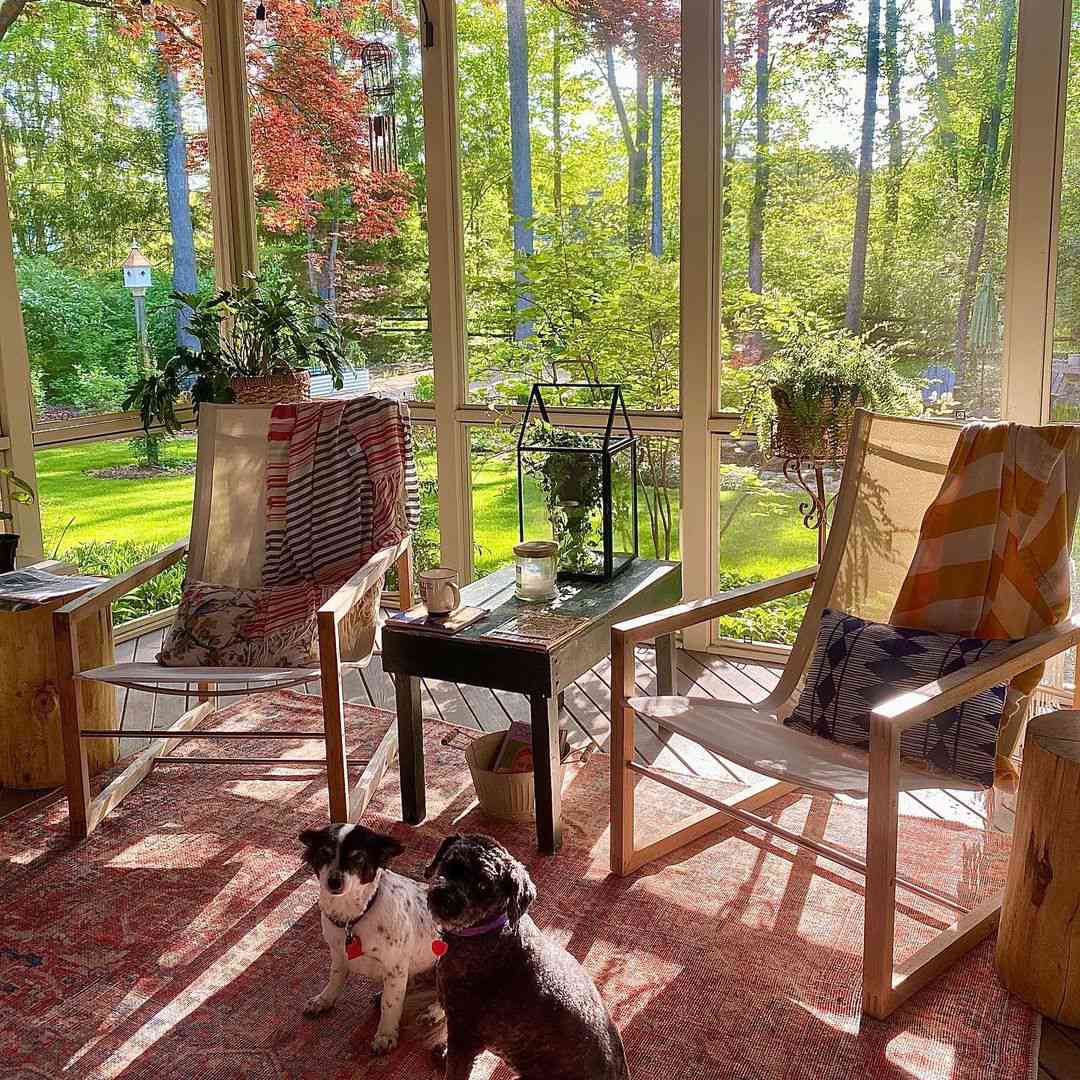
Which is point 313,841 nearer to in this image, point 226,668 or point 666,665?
point 226,668

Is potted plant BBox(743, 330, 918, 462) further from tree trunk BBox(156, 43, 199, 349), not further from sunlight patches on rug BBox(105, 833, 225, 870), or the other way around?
tree trunk BBox(156, 43, 199, 349)

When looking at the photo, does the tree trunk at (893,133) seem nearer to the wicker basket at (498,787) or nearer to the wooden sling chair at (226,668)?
the wooden sling chair at (226,668)

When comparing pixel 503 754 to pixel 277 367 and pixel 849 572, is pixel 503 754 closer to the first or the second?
pixel 849 572

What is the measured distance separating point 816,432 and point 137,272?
2767 mm

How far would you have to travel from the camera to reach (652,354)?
4383 mm

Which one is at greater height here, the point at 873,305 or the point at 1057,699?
the point at 873,305

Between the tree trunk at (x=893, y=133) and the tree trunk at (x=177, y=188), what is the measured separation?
9.03 ft

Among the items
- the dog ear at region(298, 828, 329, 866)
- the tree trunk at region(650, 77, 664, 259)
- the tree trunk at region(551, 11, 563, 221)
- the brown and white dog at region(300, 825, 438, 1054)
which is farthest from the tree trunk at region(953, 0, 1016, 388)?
the dog ear at region(298, 828, 329, 866)

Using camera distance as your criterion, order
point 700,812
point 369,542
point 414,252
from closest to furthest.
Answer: point 700,812 < point 369,542 < point 414,252

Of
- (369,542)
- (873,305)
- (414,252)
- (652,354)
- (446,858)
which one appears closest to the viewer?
(446,858)

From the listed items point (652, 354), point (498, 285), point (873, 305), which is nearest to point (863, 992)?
point (873, 305)

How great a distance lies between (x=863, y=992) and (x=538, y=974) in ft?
2.50

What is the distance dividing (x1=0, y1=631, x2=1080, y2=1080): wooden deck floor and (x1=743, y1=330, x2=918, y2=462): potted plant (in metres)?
0.86

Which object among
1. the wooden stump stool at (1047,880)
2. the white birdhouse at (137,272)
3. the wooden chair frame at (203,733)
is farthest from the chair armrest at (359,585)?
the white birdhouse at (137,272)
